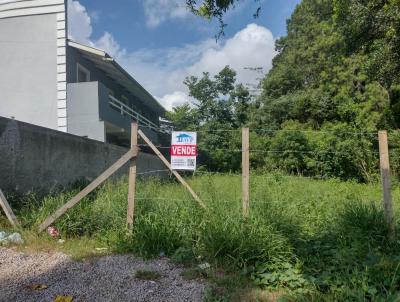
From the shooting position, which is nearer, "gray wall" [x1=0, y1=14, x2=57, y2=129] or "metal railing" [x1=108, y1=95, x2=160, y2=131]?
"gray wall" [x1=0, y1=14, x2=57, y2=129]

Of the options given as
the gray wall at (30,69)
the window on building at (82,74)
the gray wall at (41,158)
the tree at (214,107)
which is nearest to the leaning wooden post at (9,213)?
the gray wall at (41,158)

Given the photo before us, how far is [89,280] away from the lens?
398 centimetres

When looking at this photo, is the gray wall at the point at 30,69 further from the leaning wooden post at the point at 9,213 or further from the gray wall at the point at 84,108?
the leaning wooden post at the point at 9,213

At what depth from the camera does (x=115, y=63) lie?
513 inches

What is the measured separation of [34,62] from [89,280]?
32.7 feet

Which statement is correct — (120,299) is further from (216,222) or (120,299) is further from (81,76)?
(81,76)

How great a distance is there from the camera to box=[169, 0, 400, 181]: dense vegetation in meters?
11.8

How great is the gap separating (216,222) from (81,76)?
1063 centimetres

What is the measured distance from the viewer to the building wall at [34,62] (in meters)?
11.7

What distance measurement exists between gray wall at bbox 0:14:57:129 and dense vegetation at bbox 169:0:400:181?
19.5ft

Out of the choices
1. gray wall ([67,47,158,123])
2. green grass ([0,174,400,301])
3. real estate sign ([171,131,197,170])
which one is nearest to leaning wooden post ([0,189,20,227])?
green grass ([0,174,400,301])

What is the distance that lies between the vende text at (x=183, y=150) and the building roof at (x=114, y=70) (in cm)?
782

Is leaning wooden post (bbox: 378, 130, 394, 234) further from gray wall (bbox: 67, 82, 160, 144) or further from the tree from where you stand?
the tree

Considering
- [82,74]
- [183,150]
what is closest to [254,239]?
[183,150]
